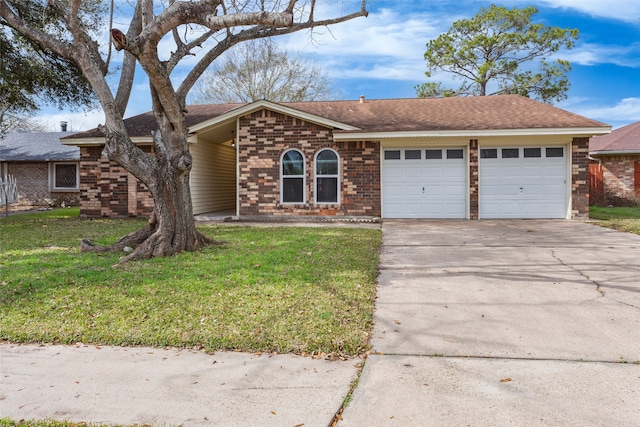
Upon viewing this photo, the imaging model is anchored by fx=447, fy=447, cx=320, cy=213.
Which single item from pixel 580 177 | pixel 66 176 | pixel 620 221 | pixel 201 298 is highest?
pixel 66 176

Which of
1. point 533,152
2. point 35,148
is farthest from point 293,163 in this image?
point 35,148

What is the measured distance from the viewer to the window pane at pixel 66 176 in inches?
910

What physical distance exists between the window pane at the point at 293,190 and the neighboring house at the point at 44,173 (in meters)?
14.4

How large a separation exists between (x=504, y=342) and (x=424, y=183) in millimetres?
10494

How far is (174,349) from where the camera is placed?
3.58m

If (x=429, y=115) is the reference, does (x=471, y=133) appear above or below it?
below

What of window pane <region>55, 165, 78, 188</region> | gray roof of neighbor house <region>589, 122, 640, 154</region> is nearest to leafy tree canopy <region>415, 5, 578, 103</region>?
gray roof of neighbor house <region>589, 122, 640, 154</region>

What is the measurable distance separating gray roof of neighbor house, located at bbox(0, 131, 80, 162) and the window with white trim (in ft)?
1.77

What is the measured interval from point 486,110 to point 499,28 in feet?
44.8

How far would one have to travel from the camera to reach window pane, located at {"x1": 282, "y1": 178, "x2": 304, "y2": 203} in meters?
13.8

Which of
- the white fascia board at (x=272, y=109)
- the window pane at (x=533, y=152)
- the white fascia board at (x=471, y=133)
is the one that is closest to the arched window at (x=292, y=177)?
the white fascia board at (x=272, y=109)

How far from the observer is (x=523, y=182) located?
1349cm

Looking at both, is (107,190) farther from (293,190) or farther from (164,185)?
(164,185)

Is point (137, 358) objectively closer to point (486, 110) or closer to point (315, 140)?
point (315, 140)
